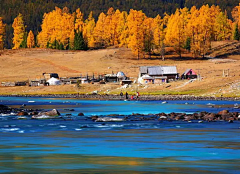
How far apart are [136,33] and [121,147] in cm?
12636

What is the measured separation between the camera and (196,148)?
27.6 meters

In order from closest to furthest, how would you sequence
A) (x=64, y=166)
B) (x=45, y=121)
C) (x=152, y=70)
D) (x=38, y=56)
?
(x=64, y=166), (x=45, y=121), (x=152, y=70), (x=38, y=56)

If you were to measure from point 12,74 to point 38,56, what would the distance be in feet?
79.3

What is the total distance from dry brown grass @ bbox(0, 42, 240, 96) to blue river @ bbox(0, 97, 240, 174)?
58.3 m

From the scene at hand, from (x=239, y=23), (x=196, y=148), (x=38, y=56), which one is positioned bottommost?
(x=196, y=148)

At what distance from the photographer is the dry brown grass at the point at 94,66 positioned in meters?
104

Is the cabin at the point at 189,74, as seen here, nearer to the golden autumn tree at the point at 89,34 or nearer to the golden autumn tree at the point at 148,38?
the golden autumn tree at the point at 148,38

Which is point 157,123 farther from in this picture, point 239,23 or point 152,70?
point 239,23

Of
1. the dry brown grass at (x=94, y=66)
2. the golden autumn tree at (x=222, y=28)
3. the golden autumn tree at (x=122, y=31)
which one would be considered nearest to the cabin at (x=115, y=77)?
the dry brown grass at (x=94, y=66)

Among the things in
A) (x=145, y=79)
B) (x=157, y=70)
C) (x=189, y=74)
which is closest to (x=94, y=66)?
(x=157, y=70)

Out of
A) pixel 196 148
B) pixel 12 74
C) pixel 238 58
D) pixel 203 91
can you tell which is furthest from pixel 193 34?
pixel 196 148

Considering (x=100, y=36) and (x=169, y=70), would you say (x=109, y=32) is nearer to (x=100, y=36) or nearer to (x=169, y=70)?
(x=100, y=36)

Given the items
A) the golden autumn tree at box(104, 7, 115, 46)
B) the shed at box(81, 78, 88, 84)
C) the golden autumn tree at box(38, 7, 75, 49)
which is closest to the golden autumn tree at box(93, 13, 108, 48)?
the golden autumn tree at box(104, 7, 115, 46)

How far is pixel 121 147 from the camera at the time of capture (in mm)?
28250
